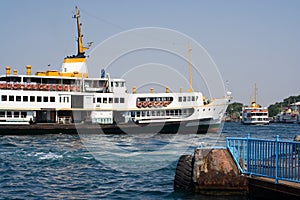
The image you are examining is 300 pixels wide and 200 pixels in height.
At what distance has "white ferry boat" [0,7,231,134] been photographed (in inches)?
1848

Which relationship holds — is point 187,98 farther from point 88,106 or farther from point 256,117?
point 256,117

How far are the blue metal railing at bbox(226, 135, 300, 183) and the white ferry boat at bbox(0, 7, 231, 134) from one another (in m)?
34.9

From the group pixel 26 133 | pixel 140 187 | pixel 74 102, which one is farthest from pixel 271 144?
pixel 74 102

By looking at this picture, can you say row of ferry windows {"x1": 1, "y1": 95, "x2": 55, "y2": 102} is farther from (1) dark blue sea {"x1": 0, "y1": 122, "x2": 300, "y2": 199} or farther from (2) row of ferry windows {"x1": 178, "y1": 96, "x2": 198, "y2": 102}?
(1) dark blue sea {"x1": 0, "y1": 122, "x2": 300, "y2": 199}

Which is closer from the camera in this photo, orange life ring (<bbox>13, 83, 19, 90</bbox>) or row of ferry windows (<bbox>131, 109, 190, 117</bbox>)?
orange life ring (<bbox>13, 83, 19, 90</bbox>)

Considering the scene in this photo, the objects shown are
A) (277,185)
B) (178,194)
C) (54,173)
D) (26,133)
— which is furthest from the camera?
(26,133)

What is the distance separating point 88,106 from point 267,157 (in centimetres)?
3907

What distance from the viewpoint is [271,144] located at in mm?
12812

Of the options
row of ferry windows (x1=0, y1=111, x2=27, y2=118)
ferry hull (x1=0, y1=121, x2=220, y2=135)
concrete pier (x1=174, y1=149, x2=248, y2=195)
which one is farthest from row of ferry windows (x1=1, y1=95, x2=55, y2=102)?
concrete pier (x1=174, y1=149, x2=248, y2=195)

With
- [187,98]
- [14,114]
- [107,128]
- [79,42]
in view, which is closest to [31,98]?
[14,114]

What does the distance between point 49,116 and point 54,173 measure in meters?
31.4

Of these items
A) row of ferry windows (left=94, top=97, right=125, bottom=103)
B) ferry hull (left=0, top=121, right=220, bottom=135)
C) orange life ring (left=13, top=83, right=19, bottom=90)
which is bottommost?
ferry hull (left=0, top=121, right=220, bottom=135)

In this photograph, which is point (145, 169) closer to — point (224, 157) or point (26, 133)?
point (224, 157)

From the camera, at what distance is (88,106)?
50.6 meters
